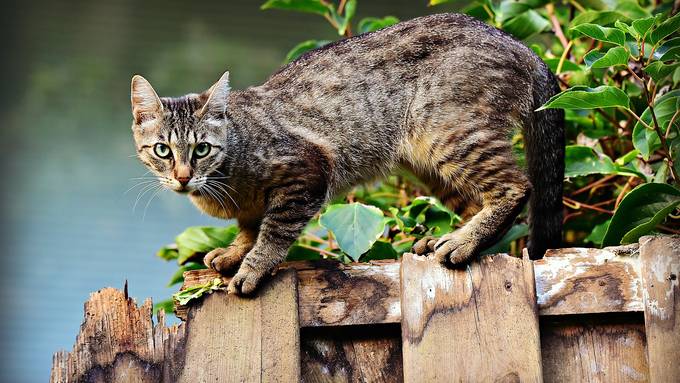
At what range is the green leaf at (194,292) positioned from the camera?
8.80ft

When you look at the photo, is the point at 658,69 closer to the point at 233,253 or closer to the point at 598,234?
the point at 598,234

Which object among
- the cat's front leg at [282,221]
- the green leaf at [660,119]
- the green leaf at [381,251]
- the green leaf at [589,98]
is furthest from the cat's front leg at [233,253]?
the green leaf at [660,119]

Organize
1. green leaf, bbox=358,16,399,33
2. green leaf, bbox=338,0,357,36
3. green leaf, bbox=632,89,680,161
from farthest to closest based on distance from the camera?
green leaf, bbox=358,16,399,33 → green leaf, bbox=338,0,357,36 → green leaf, bbox=632,89,680,161

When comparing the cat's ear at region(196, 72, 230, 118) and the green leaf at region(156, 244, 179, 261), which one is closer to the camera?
the cat's ear at region(196, 72, 230, 118)

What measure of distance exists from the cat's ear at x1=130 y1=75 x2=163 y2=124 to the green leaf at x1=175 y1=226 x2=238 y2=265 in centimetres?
54

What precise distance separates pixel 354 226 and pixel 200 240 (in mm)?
892

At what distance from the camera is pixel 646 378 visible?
251 centimetres

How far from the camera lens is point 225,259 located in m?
3.08

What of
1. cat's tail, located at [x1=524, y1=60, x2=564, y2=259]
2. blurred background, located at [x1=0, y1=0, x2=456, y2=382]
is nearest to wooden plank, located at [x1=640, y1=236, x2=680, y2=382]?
cat's tail, located at [x1=524, y1=60, x2=564, y2=259]

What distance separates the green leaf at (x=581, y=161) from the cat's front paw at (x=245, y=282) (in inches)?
54.4

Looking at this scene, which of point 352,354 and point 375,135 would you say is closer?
point 352,354

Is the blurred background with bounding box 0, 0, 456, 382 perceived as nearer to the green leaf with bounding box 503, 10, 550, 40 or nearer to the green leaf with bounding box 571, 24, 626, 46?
the green leaf with bounding box 503, 10, 550, 40

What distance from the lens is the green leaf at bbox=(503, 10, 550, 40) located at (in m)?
3.91

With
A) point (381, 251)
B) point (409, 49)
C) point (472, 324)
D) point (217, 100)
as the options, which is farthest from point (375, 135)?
point (472, 324)
